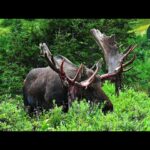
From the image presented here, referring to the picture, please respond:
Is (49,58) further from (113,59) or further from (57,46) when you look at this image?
(57,46)

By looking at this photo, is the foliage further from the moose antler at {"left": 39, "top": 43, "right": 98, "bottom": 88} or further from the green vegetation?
the green vegetation

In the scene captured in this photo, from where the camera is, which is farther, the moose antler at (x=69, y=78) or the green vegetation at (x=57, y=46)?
the green vegetation at (x=57, y=46)

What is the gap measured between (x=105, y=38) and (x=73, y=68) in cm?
99

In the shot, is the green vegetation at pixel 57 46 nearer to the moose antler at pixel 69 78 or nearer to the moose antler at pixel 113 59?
the moose antler at pixel 113 59

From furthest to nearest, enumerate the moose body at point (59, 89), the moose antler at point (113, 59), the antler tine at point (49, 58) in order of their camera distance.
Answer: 1. the moose antler at point (113, 59)
2. the antler tine at point (49, 58)
3. the moose body at point (59, 89)

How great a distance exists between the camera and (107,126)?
6.00 metres

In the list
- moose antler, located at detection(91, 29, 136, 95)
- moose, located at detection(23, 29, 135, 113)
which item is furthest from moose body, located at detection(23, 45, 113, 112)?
moose antler, located at detection(91, 29, 136, 95)

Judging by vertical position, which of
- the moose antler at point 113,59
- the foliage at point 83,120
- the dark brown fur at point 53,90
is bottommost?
the foliage at point 83,120

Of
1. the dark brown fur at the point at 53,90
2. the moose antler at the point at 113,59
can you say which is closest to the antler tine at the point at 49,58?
the dark brown fur at the point at 53,90

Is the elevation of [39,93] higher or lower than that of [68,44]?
lower

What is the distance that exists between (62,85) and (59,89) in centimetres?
12

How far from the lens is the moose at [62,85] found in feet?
30.2
